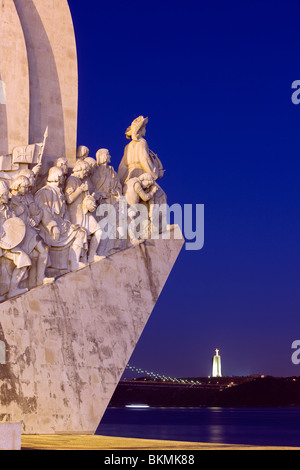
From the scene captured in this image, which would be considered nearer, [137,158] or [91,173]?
[91,173]

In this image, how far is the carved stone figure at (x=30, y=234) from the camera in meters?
11.3

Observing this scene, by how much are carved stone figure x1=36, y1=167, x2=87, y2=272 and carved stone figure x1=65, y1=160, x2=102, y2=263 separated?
0.18 meters

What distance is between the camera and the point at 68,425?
11.0 meters

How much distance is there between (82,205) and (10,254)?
1.49 metres

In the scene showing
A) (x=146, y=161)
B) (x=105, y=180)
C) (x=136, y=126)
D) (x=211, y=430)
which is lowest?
(x=211, y=430)

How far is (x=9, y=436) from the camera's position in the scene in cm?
693

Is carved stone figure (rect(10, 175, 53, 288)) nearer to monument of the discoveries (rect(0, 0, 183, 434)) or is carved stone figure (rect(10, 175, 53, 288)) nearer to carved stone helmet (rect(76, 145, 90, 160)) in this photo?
monument of the discoveries (rect(0, 0, 183, 434))

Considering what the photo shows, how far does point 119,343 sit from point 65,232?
1546mm

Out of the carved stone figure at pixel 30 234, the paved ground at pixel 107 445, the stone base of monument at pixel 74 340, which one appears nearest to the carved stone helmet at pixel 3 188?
the carved stone figure at pixel 30 234

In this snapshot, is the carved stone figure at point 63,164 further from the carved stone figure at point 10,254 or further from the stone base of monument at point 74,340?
the stone base of monument at point 74,340

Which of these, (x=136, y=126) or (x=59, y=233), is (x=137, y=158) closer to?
(x=136, y=126)

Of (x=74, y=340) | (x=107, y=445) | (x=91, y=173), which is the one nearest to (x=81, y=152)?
(x=91, y=173)
